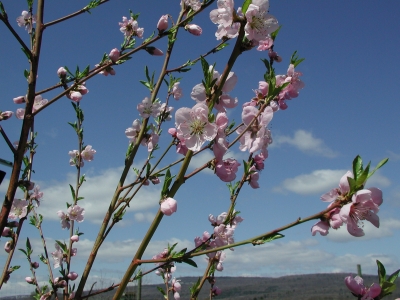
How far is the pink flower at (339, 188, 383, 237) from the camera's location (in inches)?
37.1

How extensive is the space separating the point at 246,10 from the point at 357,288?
0.89 metres

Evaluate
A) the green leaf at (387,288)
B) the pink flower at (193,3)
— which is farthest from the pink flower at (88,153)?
the green leaf at (387,288)

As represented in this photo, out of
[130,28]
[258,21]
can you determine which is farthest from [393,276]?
[130,28]

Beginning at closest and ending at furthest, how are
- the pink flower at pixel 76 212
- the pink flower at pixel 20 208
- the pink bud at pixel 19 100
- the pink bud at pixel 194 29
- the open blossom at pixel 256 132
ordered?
the open blossom at pixel 256 132
the pink flower at pixel 20 208
the pink bud at pixel 194 29
the pink bud at pixel 19 100
the pink flower at pixel 76 212

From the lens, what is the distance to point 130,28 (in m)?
2.85

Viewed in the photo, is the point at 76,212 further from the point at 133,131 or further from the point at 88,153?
the point at 133,131

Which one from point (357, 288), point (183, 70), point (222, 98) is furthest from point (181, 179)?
point (183, 70)

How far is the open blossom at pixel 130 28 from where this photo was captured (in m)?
2.81

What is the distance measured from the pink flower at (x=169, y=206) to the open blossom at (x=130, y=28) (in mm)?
2043

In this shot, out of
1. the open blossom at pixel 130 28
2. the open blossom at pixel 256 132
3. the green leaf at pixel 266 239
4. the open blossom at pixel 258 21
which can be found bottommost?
the green leaf at pixel 266 239

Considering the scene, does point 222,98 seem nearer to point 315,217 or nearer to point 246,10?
point 246,10

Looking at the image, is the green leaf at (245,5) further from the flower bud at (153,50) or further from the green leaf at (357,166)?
the flower bud at (153,50)

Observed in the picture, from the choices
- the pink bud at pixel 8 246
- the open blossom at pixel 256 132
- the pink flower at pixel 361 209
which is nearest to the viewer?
the pink flower at pixel 361 209

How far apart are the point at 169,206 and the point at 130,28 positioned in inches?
85.1
